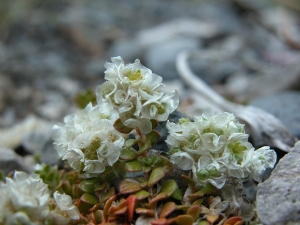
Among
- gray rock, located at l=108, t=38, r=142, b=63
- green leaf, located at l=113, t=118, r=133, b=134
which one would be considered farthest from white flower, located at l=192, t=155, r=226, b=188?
gray rock, located at l=108, t=38, r=142, b=63

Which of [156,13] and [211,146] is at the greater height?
[211,146]

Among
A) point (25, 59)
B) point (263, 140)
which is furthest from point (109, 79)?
point (25, 59)

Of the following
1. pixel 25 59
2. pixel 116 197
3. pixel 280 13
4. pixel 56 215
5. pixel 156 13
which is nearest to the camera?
pixel 56 215

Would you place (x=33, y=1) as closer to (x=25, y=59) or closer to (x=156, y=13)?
(x=25, y=59)

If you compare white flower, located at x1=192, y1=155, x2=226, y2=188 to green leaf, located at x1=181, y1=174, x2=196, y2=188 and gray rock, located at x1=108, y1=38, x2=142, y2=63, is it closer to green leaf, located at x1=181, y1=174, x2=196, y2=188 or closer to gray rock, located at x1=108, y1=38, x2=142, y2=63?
green leaf, located at x1=181, y1=174, x2=196, y2=188

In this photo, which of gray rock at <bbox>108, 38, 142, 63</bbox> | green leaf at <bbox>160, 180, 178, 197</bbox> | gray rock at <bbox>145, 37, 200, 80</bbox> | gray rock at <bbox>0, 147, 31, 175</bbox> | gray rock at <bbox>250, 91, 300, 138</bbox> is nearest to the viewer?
green leaf at <bbox>160, 180, 178, 197</bbox>

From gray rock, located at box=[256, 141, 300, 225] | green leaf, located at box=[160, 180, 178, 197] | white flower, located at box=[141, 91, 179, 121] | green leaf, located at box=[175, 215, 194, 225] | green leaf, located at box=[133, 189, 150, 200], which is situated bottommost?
green leaf, located at box=[175, 215, 194, 225]
